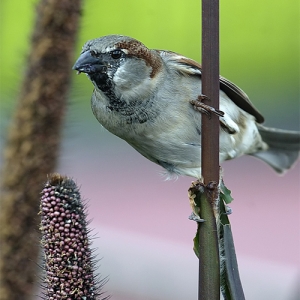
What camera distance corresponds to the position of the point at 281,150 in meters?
3.12

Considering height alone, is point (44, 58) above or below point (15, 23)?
below

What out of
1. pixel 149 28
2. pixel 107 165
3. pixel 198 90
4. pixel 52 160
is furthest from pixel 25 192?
pixel 107 165

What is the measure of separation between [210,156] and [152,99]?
2.22 feet

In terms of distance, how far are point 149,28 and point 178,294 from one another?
2.75 meters

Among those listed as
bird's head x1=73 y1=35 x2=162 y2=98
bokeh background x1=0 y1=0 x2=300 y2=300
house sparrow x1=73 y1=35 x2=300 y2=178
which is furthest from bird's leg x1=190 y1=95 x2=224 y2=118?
bokeh background x1=0 y1=0 x2=300 y2=300

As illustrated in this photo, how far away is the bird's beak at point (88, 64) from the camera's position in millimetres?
1834

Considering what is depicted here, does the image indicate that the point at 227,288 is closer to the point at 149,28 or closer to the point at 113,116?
the point at 113,116

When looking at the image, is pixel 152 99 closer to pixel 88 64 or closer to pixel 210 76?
pixel 88 64

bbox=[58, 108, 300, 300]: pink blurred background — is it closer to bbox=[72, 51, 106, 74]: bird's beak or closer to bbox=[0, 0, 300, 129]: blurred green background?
bbox=[72, 51, 106, 74]: bird's beak

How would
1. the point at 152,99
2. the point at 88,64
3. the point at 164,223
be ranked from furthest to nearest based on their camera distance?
the point at 164,223 < the point at 152,99 < the point at 88,64

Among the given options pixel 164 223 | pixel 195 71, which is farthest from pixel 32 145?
pixel 164 223

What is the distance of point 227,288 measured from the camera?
1.47 meters

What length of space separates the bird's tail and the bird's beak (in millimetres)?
1365

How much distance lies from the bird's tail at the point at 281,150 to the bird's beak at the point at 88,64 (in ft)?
4.48
